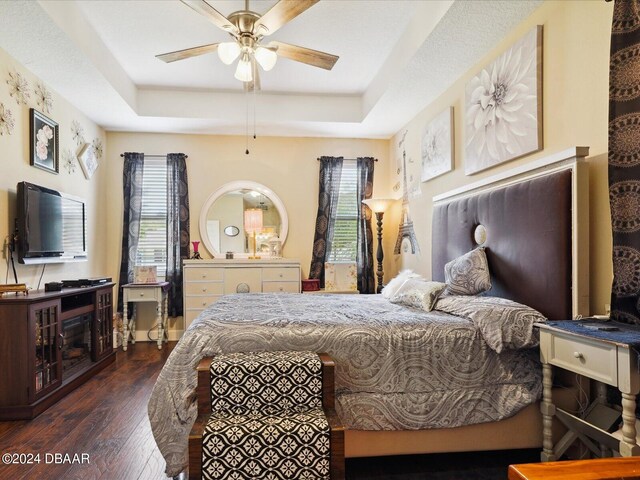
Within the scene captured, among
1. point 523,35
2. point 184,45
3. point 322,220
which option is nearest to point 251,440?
point 523,35

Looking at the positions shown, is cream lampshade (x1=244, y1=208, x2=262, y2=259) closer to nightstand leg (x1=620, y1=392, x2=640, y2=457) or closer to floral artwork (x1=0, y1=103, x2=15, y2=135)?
floral artwork (x1=0, y1=103, x2=15, y2=135)

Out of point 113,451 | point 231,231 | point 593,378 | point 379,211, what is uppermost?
point 379,211

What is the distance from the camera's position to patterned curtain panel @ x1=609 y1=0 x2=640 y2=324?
5.40ft

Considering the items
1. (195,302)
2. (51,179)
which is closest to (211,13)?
(51,179)

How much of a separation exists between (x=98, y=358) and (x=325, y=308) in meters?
2.45

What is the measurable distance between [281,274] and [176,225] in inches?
57.2

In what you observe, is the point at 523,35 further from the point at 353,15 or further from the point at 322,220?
the point at 322,220

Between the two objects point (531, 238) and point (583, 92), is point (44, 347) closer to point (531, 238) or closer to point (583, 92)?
point (531, 238)

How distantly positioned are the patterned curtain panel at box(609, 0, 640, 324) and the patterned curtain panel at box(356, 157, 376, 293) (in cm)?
332

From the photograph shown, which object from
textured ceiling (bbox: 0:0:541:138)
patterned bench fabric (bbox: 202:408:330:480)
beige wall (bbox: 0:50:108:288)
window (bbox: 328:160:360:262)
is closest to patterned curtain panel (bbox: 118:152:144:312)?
beige wall (bbox: 0:50:108:288)

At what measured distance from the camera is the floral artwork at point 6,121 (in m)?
2.88

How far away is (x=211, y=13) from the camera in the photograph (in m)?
2.23

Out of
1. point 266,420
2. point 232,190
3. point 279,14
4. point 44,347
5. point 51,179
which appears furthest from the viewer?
point 232,190

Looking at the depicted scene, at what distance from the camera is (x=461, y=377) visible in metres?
1.95
